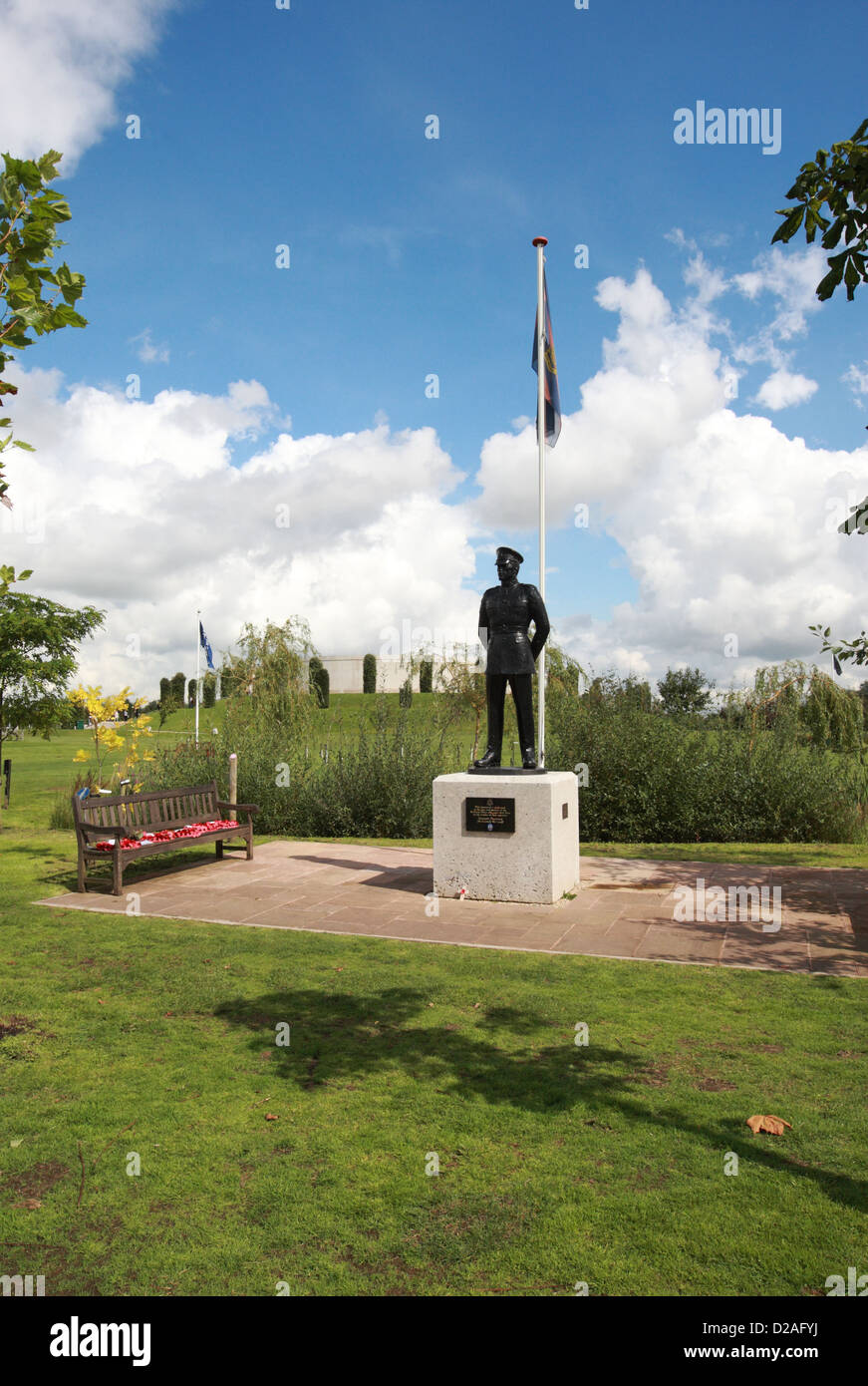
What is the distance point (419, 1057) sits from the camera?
443 cm

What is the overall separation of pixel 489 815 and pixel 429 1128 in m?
4.61

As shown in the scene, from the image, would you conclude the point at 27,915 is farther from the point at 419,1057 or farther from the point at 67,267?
the point at 67,267

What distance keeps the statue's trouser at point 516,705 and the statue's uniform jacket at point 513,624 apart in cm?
10

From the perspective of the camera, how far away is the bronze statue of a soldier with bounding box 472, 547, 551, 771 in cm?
866

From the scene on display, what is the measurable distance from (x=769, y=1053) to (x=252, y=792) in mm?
10971

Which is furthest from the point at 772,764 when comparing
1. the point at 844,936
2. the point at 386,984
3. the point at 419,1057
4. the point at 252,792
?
the point at 419,1057

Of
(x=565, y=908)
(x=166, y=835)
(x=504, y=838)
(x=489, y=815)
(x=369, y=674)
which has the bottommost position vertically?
(x=565, y=908)

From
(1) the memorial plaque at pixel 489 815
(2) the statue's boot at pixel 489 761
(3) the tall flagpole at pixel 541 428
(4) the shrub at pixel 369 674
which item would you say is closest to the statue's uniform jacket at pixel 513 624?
(3) the tall flagpole at pixel 541 428

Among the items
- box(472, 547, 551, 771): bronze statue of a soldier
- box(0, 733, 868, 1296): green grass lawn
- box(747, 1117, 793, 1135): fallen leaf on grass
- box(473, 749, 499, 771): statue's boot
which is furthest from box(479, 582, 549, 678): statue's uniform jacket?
box(747, 1117, 793, 1135): fallen leaf on grass

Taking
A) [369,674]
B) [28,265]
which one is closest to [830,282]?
[28,265]

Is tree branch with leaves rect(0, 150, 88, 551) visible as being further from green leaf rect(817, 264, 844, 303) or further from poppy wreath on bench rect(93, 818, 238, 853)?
poppy wreath on bench rect(93, 818, 238, 853)

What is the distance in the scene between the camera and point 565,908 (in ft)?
26.2

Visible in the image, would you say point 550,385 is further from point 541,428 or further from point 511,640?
point 511,640

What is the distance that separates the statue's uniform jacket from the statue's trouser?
97 millimetres
